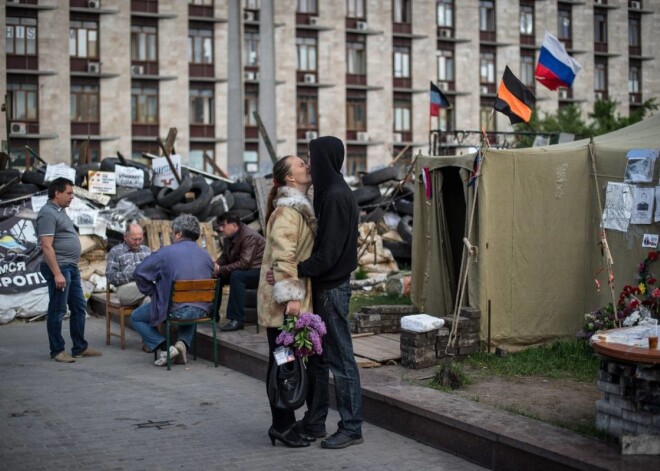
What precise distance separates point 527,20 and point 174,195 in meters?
43.2

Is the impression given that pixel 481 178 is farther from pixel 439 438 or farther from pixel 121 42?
pixel 121 42

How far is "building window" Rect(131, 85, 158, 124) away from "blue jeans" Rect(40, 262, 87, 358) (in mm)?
37026

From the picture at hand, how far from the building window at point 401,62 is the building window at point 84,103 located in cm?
1709

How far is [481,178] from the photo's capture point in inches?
381

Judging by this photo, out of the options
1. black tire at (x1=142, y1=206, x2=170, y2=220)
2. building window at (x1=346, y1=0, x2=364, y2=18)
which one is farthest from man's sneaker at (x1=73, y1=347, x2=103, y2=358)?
building window at (x1=346, y1=0, x2=364, y2=18)

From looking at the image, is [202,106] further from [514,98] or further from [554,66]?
[514,98]

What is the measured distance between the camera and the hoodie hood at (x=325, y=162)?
6.38 m

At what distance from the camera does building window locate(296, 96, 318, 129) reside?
49.2 m

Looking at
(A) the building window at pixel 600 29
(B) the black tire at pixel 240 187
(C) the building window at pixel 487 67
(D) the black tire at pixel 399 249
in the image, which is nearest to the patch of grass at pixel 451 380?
(D) the black tire at pixel 399 249

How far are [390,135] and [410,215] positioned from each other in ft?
108

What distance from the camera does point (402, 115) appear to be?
2057 inches

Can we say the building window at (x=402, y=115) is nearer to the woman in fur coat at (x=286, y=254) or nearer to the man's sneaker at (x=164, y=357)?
the man's sneaker at (x=164, y=357)

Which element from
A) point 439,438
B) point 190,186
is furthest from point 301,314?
point 190,186

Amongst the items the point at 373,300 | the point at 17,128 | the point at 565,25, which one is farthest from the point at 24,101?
the point at 373,300
